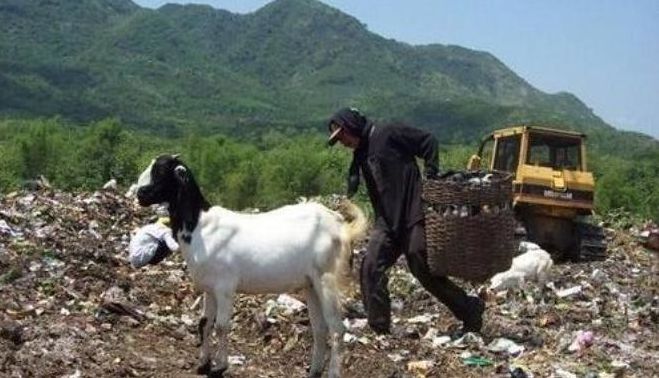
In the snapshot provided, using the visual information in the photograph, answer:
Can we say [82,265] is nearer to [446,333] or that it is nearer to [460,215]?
[446,333]

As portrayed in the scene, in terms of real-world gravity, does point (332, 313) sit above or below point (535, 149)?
below

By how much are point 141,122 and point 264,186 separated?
92.9 meters

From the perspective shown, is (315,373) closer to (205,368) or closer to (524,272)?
(205,368)

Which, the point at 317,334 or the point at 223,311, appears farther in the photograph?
the point at 317,334

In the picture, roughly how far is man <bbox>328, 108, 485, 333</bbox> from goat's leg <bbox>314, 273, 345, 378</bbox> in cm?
55

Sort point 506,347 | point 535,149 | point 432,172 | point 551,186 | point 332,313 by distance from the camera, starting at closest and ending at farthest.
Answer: point 332,313 → point 432,172 → point 506,347 → point 551,186 → point 535,149

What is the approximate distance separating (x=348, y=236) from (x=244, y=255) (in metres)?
0.70

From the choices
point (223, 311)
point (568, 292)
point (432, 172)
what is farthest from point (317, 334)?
point (568, 292)

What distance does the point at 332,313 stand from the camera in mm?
5625

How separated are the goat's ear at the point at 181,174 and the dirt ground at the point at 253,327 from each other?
1.19 meters

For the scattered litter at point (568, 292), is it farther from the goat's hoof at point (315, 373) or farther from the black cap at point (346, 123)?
the goat's hoof at point (315, 373)

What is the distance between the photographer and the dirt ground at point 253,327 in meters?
5.99

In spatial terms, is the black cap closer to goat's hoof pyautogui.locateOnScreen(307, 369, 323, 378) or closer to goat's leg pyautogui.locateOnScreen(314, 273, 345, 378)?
goat's leg pyautogui.locateOnScreen(314, 273, 345, 378)

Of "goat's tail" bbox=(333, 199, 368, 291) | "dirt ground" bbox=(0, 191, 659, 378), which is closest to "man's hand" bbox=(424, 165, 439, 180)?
"goat's tail" bbox=(333, 199, 368, 291)
